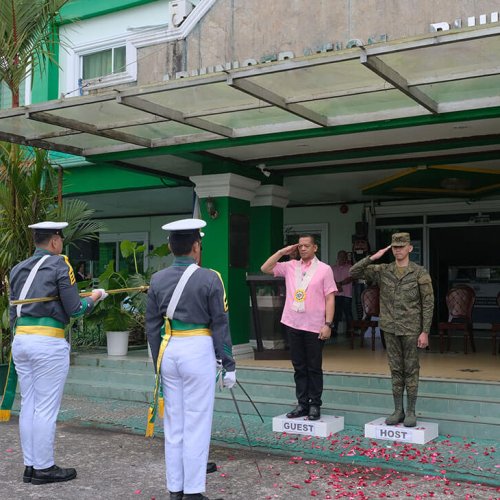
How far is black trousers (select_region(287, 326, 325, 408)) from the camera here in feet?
20.6

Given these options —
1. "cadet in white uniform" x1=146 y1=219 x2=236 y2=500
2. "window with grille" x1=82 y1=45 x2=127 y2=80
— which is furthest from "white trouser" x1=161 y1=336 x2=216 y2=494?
"window with grille" x1=82 y1=45 x2=127 y2=80

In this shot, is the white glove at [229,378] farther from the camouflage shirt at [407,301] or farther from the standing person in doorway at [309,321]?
the camouflage shirt at [407,301]

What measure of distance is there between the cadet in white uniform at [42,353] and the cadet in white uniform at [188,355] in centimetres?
91

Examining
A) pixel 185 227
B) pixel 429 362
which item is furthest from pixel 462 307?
pixel 185 227

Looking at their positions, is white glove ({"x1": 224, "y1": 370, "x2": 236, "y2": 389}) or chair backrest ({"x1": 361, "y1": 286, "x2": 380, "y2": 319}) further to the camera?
chair backrest ({"x1": 361, "y1": 286, "x2": 380, "y2": 319})

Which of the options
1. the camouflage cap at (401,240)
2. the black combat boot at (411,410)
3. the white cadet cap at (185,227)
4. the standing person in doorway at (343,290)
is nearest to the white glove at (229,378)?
the white cadet cap at (185,227)

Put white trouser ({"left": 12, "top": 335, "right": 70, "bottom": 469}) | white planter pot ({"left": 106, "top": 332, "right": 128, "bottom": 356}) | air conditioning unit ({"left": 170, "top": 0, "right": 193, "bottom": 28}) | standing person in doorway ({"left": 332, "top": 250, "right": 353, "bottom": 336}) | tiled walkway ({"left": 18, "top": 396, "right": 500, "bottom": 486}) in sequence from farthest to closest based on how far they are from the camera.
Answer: standing person in doorway ({"left": 332, "top": 250, "right": 353, "bottom": 336}) → white planter pot ({"left": 106, "top": 332, "right": 128, "bottom": 356}) → air conditioning unit ({"left": 170, "top": 0, "right": 193, "bottom": 28}) → tiled walkway ({"left": 18, "top": 396, "right": 500, "bottom": 486}) → white trouser ({"left": 12, "top": 335, "right": 70, "bottom": 469})

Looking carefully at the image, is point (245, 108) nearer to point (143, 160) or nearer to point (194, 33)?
point (194, 33)

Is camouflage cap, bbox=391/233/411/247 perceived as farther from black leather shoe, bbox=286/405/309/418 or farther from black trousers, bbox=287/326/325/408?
black leather shoe, bbox=286/405/309/418

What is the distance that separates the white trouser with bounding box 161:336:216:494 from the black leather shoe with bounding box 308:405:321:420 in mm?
2221

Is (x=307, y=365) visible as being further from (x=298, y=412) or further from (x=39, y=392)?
(x=39, y=392)

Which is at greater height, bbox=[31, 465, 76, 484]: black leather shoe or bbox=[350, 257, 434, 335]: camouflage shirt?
bbox=[350, 257, 434, 335]: camouflage shirt

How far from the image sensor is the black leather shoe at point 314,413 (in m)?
6.27

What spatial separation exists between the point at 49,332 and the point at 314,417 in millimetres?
2594
